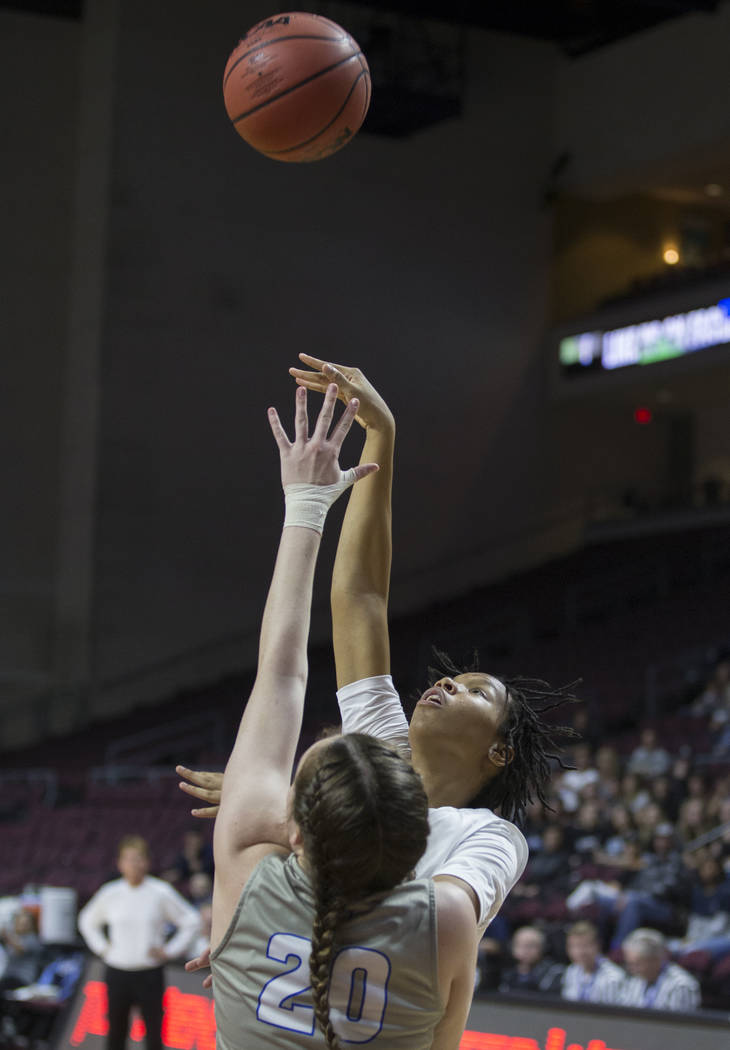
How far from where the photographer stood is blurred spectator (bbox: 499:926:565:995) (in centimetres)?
696

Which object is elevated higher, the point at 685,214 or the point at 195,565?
the point at 685,214

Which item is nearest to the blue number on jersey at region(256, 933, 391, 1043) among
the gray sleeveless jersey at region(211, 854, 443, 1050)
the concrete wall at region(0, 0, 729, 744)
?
the gray sleeveless jersey at region(211, 854, 443, 1050)

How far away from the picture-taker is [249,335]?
663 inches

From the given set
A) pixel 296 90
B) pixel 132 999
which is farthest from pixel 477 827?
pixel 132 999

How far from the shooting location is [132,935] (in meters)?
7.11

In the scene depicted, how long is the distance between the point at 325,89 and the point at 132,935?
4863 millimetres

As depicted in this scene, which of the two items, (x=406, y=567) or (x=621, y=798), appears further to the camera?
(x=406, y=567)

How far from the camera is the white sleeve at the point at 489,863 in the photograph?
1.90 m

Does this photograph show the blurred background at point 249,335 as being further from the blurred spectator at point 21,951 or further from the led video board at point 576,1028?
the led video board at point 576,1028

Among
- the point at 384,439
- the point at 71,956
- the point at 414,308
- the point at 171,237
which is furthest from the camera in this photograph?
the point at 414,308

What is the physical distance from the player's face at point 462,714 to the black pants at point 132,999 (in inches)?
190

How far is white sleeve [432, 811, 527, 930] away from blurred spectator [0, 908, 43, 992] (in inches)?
283

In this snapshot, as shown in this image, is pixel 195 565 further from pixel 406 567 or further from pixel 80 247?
pixel 80 247

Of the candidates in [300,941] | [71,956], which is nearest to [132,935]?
[71,956]
